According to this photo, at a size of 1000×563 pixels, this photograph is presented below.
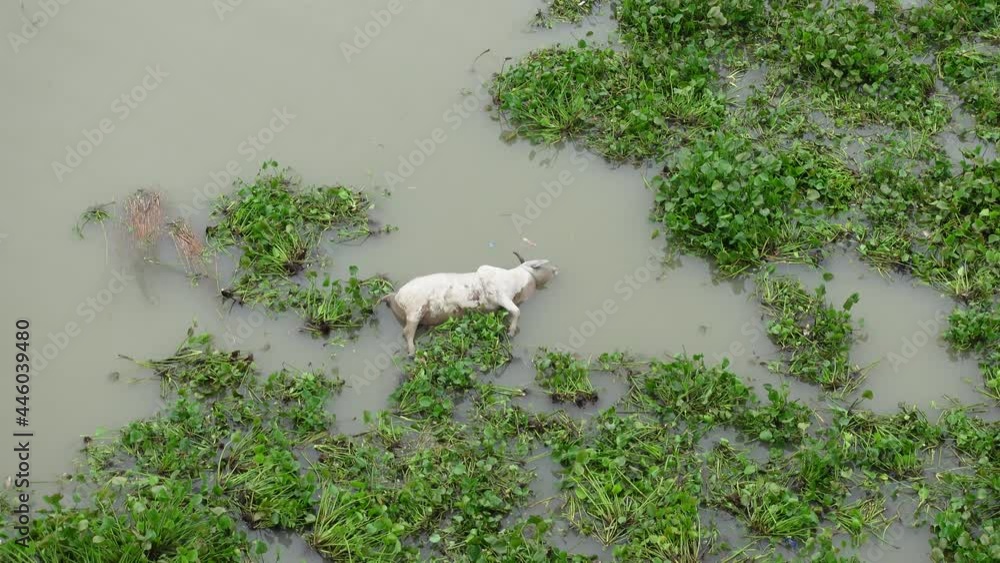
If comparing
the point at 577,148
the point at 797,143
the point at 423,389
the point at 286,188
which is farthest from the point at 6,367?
the point at 797,143

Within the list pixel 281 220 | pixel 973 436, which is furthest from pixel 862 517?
pixel 281 220

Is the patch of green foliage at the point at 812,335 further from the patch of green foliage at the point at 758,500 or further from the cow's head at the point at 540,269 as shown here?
the cow's head at the point at 540,269

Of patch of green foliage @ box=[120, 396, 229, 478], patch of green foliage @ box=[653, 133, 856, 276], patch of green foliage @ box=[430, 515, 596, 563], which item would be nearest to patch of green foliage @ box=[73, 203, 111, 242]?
patch of green foliage @ box=[120, 396, 229, 478]

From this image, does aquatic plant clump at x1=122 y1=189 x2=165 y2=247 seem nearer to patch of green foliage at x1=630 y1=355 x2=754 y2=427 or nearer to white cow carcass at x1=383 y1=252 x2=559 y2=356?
white cow carcass at x1=383 y1=252 x2=559 y2=356

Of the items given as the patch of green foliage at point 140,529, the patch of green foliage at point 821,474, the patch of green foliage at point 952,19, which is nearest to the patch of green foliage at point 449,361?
the patch of green foliage at point 140,529

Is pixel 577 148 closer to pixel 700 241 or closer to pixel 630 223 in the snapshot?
pixel 630 223

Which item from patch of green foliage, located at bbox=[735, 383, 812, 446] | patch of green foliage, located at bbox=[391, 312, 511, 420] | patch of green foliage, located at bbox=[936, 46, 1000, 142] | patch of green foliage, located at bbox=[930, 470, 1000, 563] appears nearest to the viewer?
patch of green foliage, located at bbox=[930, 470, 1000, 563]
